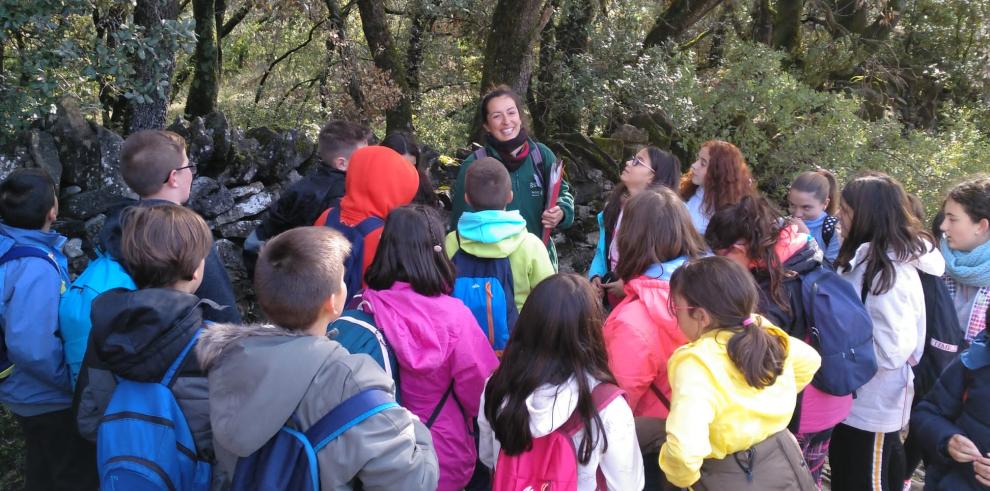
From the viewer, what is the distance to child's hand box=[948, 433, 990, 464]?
7.66ft

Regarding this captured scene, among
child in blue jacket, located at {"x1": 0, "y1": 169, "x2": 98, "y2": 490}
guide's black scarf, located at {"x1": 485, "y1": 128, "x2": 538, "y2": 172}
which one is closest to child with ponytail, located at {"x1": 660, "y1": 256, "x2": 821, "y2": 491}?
guide's black scarf, located at {"x1": 485, "y1": 128, "x2": 538, "y2": 172}

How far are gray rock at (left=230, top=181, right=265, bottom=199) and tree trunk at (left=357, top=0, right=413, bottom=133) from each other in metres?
2.68

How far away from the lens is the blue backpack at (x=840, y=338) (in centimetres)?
275

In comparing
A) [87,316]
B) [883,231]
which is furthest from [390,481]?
[883,231]

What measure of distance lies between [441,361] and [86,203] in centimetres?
309

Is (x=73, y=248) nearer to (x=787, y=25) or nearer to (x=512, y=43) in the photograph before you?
(x=512, y=43)

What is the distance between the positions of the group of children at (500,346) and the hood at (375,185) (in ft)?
0.04

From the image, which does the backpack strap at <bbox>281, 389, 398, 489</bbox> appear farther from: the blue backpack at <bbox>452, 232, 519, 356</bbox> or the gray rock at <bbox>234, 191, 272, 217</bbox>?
the gray rock at <bbox>234, 191, 272, 217</bbox>

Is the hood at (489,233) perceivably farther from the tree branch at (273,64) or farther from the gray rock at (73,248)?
the tree branch at (273,64)

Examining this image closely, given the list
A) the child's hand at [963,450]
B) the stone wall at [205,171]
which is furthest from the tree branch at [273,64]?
the child's hand at [963,450]

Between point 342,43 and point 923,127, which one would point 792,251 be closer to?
point 342,43

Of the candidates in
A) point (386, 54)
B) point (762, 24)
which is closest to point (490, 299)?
point (386, 54)

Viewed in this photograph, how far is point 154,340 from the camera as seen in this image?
6.71ft

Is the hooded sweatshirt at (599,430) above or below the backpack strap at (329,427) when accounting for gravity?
below
